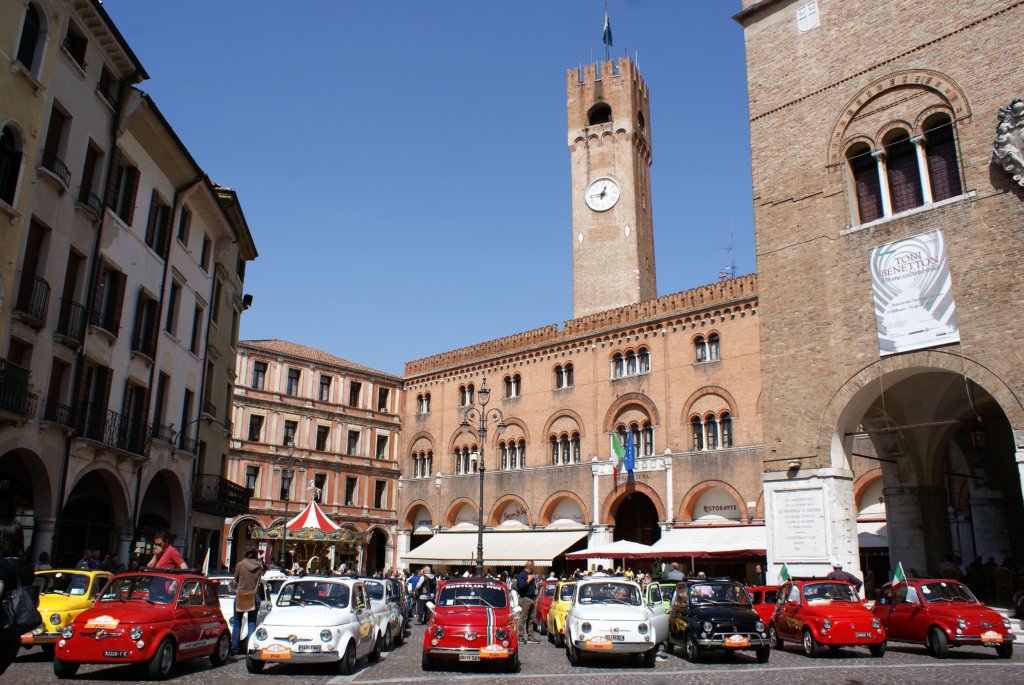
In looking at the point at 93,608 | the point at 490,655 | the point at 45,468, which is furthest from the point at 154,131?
the point at 490,655

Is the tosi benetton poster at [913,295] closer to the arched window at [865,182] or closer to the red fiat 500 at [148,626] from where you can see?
the arched window at [865,182]

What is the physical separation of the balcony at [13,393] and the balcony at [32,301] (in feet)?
3.43

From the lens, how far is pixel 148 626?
10.0 m

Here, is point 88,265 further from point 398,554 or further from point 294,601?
point 398,554

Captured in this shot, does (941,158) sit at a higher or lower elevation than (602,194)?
lower

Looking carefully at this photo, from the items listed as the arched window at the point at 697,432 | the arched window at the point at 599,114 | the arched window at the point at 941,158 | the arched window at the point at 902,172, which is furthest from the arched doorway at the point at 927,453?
the arched window at the point at 599,114

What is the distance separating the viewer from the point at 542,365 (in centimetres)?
3831

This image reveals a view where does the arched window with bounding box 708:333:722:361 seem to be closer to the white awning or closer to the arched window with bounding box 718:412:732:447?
the arched window with bounding box 718:412:732:447

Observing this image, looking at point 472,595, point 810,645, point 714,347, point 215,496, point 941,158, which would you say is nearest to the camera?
point 472,595

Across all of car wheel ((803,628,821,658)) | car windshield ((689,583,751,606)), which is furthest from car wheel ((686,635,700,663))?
car wheel ((803,628,821,658))

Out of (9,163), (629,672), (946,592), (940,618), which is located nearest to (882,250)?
(946,592)

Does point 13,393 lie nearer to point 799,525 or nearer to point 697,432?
point 799,525

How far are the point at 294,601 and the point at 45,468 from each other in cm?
662

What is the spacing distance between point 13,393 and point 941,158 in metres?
17.8
